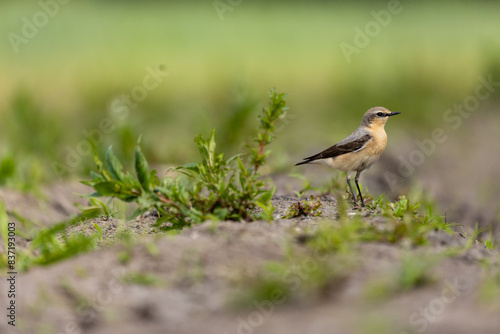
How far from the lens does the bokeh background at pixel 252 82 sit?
786 centimetres

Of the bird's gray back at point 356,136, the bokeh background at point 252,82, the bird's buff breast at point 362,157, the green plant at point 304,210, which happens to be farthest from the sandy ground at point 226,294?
the bokeh background at point 252,82

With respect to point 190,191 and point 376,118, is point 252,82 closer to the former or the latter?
point 376,118

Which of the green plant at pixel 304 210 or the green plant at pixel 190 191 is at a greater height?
the green plant at pixel 190 191

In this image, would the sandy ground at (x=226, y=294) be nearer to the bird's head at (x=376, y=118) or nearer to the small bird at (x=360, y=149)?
the small bird at (x=360, y=149)

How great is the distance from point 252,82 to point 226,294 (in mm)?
8628

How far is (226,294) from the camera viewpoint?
126 inches

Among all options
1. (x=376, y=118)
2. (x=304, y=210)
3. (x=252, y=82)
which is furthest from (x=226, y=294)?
(x=252, y=82)

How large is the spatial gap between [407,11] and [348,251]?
14418mm

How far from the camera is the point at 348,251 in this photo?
11.4 ft

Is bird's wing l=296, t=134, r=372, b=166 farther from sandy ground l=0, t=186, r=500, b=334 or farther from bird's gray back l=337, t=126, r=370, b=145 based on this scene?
sandy ground l=0, t=186, r=500, b=334

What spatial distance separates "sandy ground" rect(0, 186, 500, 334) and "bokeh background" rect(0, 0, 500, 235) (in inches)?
126

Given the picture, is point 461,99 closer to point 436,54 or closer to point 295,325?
point 436,54

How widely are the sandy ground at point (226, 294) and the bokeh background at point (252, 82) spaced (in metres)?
3.20

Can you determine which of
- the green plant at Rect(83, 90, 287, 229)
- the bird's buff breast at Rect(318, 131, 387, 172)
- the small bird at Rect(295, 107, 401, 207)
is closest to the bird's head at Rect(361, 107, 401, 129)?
the small bird at Rect(295, 107, 401, 207)
